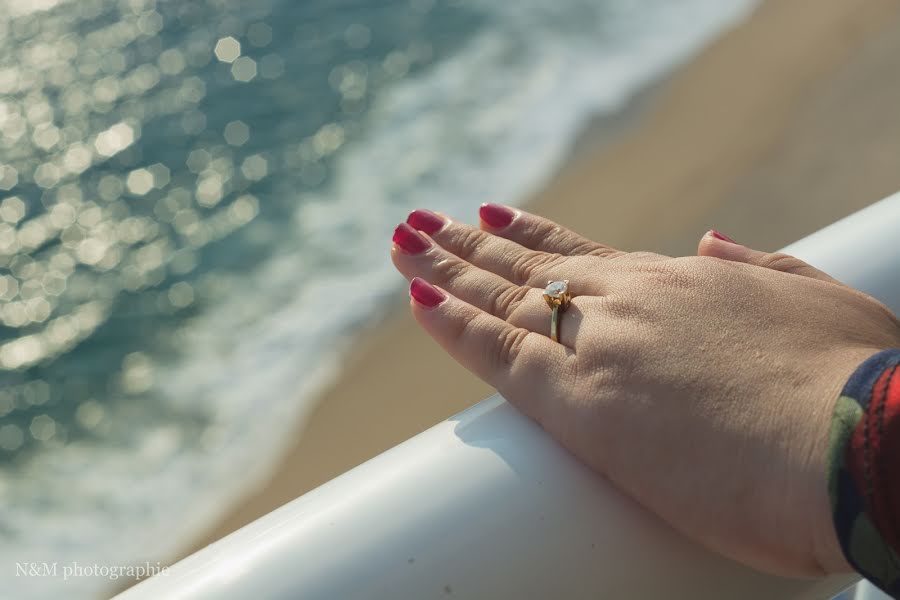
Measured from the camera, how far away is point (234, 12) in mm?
4609

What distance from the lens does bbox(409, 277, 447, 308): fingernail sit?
4.00ft

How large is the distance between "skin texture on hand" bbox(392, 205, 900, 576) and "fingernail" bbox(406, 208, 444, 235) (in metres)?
0.23

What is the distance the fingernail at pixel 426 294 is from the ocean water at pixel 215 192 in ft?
4.53

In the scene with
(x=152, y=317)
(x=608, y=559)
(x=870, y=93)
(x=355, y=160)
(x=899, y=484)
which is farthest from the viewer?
(x=355, y=160)

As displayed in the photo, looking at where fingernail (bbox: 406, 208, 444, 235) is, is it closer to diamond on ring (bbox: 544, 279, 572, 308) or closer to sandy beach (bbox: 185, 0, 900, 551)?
diamond on ring (bbox: 544, 279, 572, 308)

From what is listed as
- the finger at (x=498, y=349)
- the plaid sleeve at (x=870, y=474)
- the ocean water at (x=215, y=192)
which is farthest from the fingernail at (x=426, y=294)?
the ocean water at (x=215, y=192)

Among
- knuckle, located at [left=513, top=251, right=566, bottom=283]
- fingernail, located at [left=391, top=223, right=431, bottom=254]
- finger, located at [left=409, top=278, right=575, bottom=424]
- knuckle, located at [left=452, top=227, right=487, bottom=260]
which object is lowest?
finger, located at [left=409, top=278, right=575, bottom=424]

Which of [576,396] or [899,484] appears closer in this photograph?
[899,484]

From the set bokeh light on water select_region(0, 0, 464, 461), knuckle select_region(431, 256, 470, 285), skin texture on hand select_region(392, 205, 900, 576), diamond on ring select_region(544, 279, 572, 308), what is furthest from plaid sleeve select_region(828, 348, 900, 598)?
bokeh light on water select_region(0, 0, 464, 461)

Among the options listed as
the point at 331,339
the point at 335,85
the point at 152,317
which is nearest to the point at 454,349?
the point at 331,339

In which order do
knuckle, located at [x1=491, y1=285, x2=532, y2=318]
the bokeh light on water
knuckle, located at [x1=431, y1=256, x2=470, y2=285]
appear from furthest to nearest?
1. the bokeh light on water
2. knuckle, located at [x1=431, y1=256, x2=470, y2=285]
3. knuckle, located at [x1=491, y1=285, x2=532, y2=318]

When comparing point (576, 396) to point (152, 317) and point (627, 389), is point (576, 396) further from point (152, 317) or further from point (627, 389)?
point (152, 317)

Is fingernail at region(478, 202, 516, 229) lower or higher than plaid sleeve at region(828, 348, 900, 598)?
higher

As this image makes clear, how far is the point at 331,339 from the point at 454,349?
1678 millimetres
